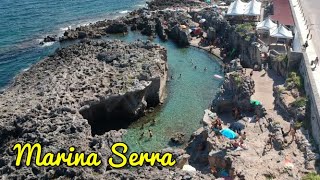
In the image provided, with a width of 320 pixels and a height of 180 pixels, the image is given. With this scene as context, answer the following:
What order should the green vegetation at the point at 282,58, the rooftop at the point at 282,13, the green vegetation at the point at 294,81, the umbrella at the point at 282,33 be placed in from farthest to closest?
the rooftop at the point at 282,13 → the umbrella at the point at 282,33 → the green vegetation at the point at 282,58 → the green vegetation at the point at 294,81

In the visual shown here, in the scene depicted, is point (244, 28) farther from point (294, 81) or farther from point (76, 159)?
point (76, 159)

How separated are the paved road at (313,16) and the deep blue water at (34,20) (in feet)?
128

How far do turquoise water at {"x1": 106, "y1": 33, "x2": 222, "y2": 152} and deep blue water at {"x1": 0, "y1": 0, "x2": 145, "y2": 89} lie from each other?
23011 millimetres

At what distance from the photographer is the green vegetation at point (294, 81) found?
151ft

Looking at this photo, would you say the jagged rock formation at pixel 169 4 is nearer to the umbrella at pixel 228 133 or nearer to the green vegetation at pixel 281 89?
the green vegetation at pixel 281 89

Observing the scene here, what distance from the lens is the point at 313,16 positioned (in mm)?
60281

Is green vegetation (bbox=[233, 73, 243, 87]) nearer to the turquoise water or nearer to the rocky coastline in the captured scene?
the rocky coastline

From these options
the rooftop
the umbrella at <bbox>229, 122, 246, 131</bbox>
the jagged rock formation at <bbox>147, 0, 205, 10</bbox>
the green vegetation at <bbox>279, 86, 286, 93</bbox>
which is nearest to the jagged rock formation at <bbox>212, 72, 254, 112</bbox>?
the green vegetation at <bbox>279, 86, 286, 93</bbox>

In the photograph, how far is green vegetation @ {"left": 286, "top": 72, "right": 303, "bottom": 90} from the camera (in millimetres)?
45906

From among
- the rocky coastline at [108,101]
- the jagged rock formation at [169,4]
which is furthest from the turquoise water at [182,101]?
the jagged rock formation at [169,4]

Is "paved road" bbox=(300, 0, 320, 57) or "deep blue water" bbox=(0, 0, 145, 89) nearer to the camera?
"paved road" bbox=(300, 0, 320, 57)

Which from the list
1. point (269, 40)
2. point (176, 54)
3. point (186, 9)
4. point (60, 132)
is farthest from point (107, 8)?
point (60, 132)

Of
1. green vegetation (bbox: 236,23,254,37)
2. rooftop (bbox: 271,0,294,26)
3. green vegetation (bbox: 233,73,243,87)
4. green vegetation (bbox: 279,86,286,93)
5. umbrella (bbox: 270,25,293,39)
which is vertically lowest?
green vegetation (bbox: 279,86,286,93)

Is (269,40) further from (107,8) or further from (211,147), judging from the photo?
(107,8)
